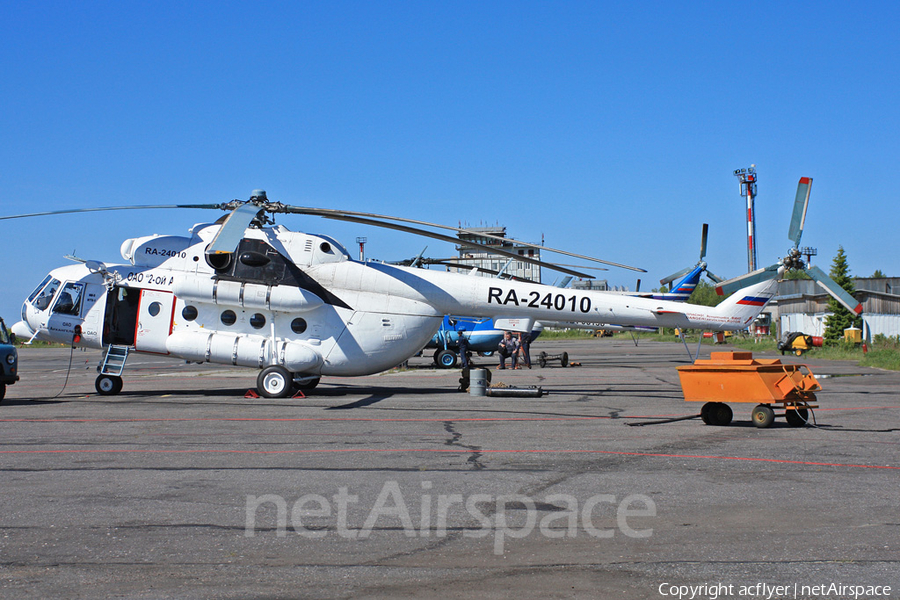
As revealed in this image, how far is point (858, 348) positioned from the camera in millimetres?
43938

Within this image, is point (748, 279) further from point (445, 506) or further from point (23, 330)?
point (23, 330)

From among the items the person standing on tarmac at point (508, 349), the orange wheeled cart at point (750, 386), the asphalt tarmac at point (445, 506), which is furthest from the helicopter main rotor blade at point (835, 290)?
the person standing on tarmac at point (508, 349)

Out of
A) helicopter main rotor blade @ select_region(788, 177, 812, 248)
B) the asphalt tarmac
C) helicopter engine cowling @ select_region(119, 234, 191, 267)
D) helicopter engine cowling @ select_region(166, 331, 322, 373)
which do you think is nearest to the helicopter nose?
helicopter engine cowling @ select_region(119, 234, 191, 267)

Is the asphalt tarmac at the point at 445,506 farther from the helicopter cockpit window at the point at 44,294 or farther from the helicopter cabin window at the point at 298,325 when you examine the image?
the helicopter cockpit window at the point at 44,294

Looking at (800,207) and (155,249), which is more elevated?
(800,207)

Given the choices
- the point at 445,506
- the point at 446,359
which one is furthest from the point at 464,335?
the point at 445,506

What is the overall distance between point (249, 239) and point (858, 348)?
39.6m

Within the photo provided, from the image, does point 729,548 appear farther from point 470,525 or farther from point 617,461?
point 617,461

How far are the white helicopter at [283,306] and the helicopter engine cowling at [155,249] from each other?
0.03 metres

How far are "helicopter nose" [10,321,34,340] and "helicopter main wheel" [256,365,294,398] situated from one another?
6.70 meters

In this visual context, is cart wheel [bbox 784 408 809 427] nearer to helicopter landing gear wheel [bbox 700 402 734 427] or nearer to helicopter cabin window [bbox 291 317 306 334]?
helicopter landing gear wheel [bbox 700 402 734 427]

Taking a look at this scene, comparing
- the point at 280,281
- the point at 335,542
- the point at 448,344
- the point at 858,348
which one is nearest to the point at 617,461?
the point at 335,542

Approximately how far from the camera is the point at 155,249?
18594mm

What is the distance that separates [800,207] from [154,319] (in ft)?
52.5
